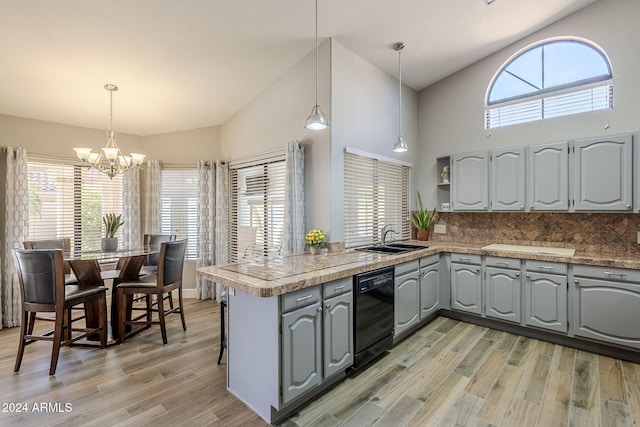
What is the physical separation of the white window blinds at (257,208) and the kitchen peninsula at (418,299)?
0.83 meters

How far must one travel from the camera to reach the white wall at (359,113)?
321 centimetres

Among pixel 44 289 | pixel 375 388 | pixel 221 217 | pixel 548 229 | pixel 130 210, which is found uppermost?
pixel 130 210

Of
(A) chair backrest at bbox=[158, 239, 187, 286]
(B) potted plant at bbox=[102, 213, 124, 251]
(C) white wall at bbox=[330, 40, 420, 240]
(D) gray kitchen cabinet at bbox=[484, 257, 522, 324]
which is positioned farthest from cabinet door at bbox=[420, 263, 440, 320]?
(B) potted plant at bbox=[102, 213, 124, 251]

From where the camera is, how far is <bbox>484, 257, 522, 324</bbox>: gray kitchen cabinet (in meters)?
3.28

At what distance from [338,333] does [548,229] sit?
3.03 metres

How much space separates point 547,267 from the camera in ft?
10.1

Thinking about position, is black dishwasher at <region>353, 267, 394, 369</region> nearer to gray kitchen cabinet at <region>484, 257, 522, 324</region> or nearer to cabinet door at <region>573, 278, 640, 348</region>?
gray kitchen cabinet at <region>484, 257, 522, 324</region>

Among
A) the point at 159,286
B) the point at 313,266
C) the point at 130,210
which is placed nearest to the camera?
the point at 313,266

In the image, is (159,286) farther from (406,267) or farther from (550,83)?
(550,83)

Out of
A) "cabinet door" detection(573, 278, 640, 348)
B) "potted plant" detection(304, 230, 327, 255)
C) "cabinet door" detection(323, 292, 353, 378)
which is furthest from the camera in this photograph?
"potted plant" detection(304, 230, 327, 255)

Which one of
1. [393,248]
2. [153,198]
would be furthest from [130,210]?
[393,248]

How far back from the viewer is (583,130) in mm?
3359

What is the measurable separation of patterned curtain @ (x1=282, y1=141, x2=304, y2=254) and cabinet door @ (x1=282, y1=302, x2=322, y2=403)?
1.25 metres

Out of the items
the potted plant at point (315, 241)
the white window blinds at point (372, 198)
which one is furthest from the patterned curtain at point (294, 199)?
the white window blinds at point (372, 198)
